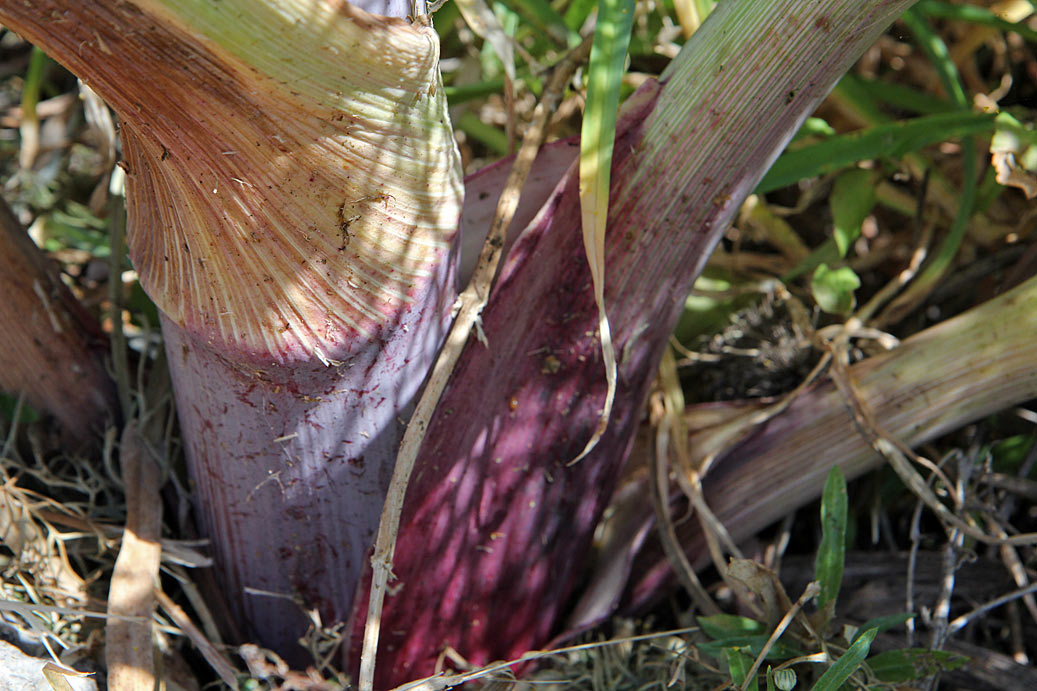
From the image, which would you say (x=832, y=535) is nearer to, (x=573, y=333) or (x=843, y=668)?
(x=843, y=668)

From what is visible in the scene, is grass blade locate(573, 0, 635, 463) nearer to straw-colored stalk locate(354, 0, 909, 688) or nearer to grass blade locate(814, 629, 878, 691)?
straw-colored stalk locate(354, 0, 909, 688)

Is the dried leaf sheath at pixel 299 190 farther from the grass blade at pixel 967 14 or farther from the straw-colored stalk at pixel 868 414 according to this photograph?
the grass blade at pixel 967 14

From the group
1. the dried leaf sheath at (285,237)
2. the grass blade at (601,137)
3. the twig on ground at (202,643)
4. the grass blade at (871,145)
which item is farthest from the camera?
the grass blade at (871,145)

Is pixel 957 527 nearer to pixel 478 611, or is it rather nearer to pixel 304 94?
pixel 478 611

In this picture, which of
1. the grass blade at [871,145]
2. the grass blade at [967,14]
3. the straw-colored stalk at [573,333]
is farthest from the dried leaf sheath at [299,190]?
the grass blade at [967,14]

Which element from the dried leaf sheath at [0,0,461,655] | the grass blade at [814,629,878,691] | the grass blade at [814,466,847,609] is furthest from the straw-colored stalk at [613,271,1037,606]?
the dried leaf sheath at [0,0,461,655]

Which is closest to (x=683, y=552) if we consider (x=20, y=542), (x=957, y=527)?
(x=957, y=527)

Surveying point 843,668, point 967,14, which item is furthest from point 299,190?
point 967,14
